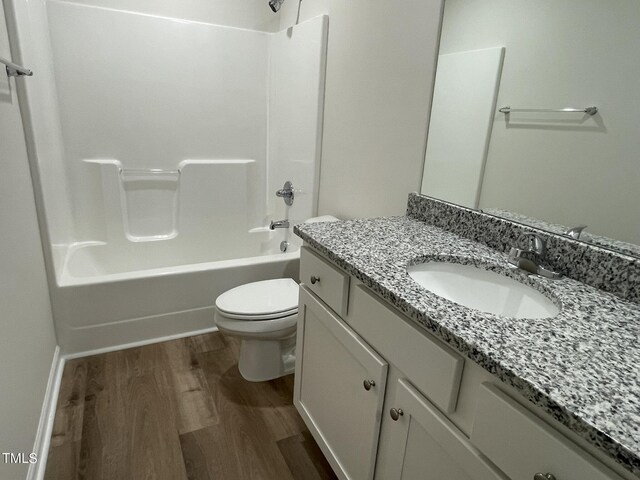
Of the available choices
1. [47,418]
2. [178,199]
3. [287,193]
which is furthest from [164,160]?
[47,418]

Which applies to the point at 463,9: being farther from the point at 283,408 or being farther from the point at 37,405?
the point at 37,405

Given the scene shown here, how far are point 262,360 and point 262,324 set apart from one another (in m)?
0.26

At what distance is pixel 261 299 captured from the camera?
6.15 feet

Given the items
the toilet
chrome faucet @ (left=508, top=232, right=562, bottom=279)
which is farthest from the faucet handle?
the toilet

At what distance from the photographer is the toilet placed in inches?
69.4

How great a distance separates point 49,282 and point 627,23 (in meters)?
2.39

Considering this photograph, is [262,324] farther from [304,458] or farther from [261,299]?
[304,458]

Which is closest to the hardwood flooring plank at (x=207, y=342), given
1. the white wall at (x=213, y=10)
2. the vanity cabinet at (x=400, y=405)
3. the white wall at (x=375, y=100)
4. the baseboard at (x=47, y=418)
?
the baseboard at (x=47, y=418)

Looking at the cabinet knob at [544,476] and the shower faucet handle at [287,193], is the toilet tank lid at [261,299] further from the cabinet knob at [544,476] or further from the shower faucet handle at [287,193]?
the cabinet knob at [544,476]

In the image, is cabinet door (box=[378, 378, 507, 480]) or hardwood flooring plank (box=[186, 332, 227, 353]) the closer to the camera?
cabinet door (box=[378, 378, 507, 480])

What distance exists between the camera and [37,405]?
1463 mm

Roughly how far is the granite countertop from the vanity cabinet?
0.05 m

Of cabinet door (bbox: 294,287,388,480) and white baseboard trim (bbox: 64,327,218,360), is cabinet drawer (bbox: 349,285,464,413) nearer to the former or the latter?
cabinet door (bbox: 294,287,388,480)

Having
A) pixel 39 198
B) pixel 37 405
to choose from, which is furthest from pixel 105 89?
pixel 37 405
